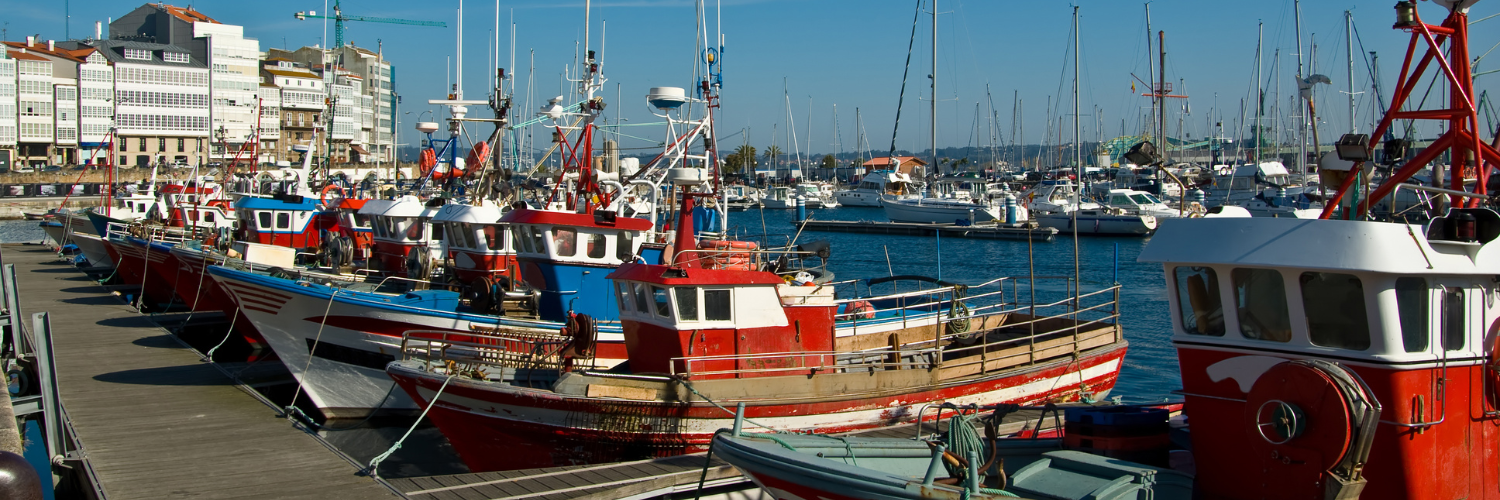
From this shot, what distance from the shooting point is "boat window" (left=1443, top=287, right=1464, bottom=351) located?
703 centimetres

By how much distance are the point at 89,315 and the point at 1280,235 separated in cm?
2339

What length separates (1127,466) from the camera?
7.65m

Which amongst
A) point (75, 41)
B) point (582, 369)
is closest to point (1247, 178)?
point (582, 369)

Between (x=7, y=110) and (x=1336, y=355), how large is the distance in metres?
95.6

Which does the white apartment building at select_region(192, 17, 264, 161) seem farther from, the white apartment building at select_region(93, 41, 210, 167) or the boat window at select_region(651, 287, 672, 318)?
the boat window at select_region(651, 287, 672, 318)

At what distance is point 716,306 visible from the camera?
12.1 m

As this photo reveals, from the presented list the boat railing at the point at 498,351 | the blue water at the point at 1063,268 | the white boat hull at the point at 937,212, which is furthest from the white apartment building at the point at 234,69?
the boat railing at the point at 498,351

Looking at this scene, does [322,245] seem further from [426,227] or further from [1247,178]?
[1247,178]

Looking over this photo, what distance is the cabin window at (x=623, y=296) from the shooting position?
1254 cm

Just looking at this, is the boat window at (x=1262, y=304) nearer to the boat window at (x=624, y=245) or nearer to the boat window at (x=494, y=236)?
the boat window at (x=624, y=245)

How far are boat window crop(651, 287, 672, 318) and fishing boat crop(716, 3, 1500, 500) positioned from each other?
4.45 m

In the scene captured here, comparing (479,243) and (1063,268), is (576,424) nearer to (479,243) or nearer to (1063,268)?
(479,243)

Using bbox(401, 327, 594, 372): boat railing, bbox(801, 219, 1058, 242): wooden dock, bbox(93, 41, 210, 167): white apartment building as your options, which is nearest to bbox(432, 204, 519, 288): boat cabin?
bbox(401, 327, 594, 372): boat railing

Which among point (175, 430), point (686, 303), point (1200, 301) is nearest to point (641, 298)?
point (686, 303)
